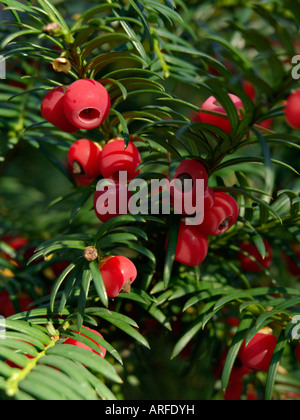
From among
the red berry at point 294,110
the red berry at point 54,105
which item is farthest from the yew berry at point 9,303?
the red berry at point 294,110

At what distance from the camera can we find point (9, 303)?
0.80 meters

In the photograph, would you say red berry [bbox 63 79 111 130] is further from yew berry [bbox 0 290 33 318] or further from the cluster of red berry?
yew berry [bbox 0 290 33 318]

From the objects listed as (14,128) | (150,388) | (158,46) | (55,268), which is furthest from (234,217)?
(150,388)

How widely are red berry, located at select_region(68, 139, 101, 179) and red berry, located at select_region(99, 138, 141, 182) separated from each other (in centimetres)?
4

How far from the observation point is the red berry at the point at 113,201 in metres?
0.62

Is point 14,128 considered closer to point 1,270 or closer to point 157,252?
point 1,270

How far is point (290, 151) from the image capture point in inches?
44.6

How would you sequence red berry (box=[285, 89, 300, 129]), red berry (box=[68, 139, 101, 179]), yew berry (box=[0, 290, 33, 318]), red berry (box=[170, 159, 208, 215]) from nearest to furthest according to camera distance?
red berry (box=[285, 89, 300, 129]) < red berry (box=[170, 159, 208, 215]) < red berry (box=[68, 139, 101, 179]) < yew berry (box=[0, 290, 33, 318])

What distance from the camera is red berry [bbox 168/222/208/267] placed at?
617 millimetres

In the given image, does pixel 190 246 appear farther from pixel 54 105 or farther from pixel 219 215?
pixel 54 105

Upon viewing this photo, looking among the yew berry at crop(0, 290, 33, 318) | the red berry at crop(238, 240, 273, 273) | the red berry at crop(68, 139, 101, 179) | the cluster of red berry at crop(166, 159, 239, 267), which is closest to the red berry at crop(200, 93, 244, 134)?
the cluster of red berry at crop(166, 159, 239, 267)

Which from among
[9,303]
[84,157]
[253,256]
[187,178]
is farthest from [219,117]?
[9,303]

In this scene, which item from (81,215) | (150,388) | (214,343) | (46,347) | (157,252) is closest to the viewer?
(46,347)
